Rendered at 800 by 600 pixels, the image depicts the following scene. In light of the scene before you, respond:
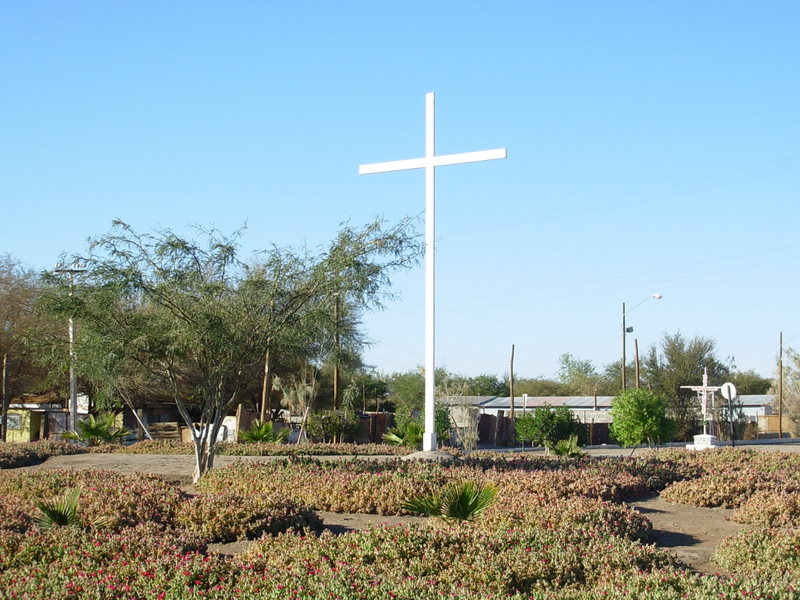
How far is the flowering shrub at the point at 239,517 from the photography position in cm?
966

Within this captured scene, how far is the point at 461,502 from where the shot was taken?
10180 millimetres

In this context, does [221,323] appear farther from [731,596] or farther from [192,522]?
[731,596]

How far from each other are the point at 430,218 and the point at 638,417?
1172cm

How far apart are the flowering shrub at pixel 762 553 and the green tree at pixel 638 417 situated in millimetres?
17453

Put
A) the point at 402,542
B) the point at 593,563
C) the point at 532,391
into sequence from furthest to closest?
the point at 532,391 < the point at 402,542 < the point at 593,563

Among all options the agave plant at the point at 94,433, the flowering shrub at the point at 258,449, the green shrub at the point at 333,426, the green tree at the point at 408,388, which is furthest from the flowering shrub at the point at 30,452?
the green tree at the point at 408,388

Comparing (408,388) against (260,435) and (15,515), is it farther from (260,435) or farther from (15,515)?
(15,515)

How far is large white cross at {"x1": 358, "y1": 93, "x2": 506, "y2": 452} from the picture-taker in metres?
17.3

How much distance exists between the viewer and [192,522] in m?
9.94

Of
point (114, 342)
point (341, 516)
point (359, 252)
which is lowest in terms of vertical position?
point (341, 516)

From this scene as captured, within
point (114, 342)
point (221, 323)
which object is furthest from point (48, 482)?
point (221, 323)

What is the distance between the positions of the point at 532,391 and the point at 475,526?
3414 inches

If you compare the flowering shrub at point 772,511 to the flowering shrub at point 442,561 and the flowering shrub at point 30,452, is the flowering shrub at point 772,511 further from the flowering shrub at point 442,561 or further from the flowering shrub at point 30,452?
the flowering shrub at point 30,452

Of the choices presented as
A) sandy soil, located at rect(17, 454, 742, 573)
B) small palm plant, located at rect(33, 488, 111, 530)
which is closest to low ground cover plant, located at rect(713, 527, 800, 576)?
sandy soil, located at rect(17, 454, 742, 573)
